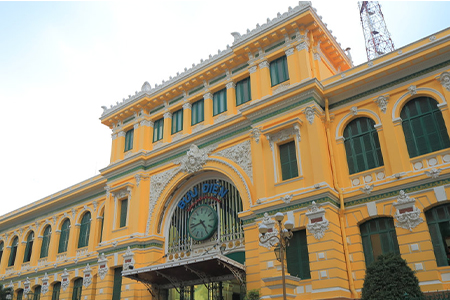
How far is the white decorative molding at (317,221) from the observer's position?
Answer: 1734 cm

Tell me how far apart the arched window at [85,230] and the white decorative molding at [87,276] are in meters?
2.91

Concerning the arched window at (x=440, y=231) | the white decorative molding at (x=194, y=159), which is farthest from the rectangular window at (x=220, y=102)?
the arched window at (x=440, y=231)

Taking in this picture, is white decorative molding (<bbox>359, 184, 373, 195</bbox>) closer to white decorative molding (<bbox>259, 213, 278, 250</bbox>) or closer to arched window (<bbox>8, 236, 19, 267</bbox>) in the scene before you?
white decorative molding (<bbox>259, 213, 278, 250</bbox>)

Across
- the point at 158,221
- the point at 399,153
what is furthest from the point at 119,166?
the point at 399,153

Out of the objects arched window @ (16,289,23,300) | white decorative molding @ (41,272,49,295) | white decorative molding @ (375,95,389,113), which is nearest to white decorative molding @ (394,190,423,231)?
white decorative molding @ (375,95,389,113)

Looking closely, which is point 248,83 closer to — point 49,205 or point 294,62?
point 294,62

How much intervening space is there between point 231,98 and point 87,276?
48.7 feet

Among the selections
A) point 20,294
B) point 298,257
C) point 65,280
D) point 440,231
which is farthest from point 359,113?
point 20,294

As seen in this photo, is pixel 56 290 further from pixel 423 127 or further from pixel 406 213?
pixel 423 127

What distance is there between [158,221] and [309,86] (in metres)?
11.6

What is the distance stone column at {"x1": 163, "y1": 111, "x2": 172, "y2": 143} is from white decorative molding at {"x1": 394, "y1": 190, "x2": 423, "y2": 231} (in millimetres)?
14282

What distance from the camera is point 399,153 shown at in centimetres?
1770

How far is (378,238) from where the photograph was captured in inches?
687

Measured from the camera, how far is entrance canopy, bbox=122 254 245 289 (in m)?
19.2
